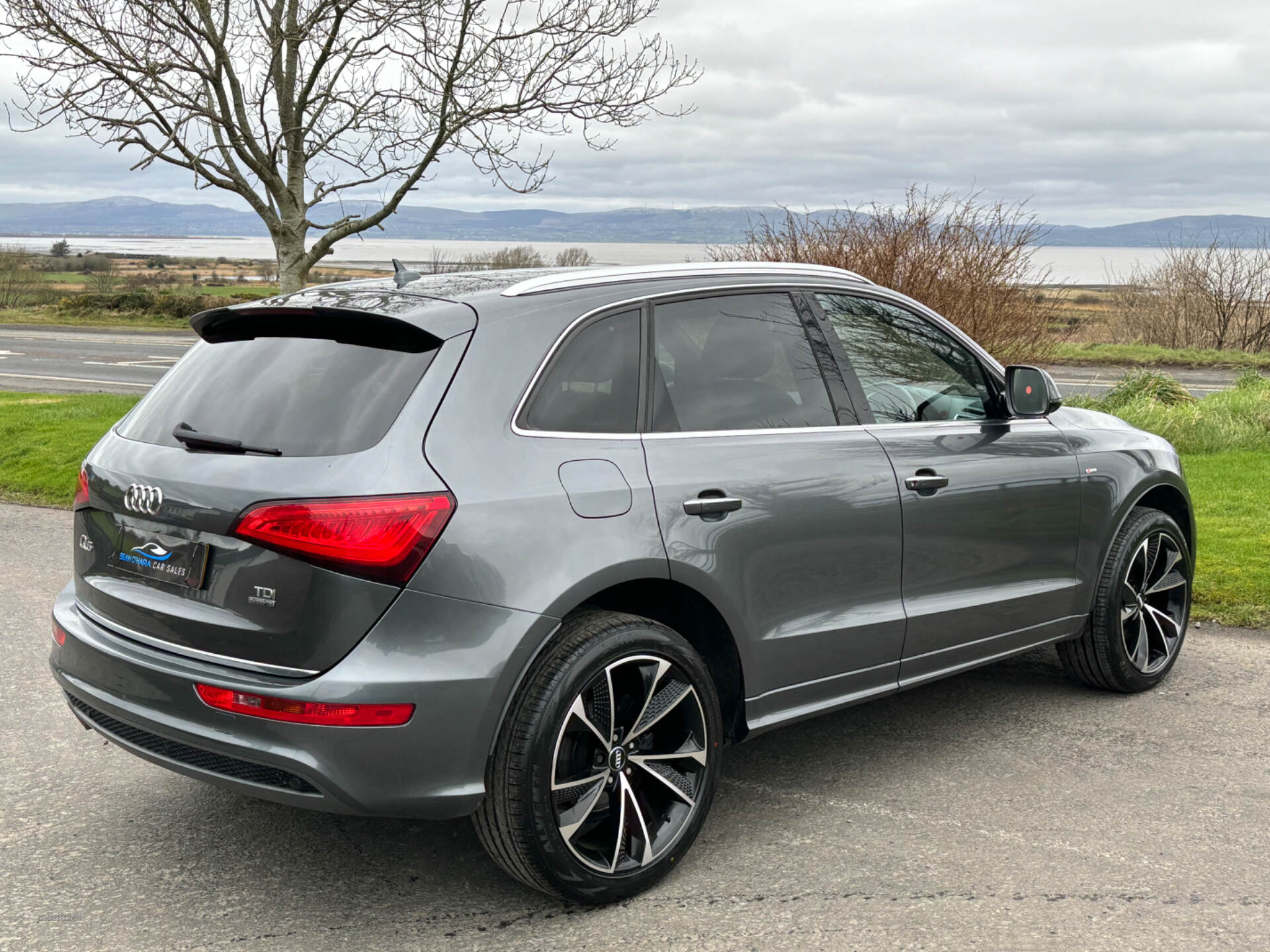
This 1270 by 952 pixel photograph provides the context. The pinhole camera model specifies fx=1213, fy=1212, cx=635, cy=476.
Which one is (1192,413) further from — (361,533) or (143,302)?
(143,302)

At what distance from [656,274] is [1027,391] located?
5.55 ft

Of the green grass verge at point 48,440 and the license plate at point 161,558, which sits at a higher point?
the license plate at point 161,558

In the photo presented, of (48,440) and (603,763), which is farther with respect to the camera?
(48,440)

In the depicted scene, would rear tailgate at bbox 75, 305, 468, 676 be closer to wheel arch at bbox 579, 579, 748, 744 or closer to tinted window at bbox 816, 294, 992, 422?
wheel arch at bbox 579, 579, 748, 744

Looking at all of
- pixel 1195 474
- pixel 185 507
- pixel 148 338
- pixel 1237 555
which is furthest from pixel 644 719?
pixel 148 338

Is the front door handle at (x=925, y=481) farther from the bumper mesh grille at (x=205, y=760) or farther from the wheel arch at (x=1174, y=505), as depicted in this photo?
the bumper mesh grille at (x=205, y=760)

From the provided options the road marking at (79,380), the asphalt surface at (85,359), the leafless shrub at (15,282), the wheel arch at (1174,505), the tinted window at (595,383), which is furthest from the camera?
the leafless shrub at (15,282)

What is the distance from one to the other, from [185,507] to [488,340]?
2.96ft

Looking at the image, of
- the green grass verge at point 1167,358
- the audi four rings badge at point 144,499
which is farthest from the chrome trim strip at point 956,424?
the green grass verge at point 1167,358

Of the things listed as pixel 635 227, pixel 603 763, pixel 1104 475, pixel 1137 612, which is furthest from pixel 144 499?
pixel 635 227

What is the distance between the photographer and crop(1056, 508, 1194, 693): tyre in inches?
197

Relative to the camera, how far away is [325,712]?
9.60ft

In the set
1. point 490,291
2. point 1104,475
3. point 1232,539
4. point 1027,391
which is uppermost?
point 490,291

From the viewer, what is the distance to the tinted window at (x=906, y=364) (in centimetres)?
422
